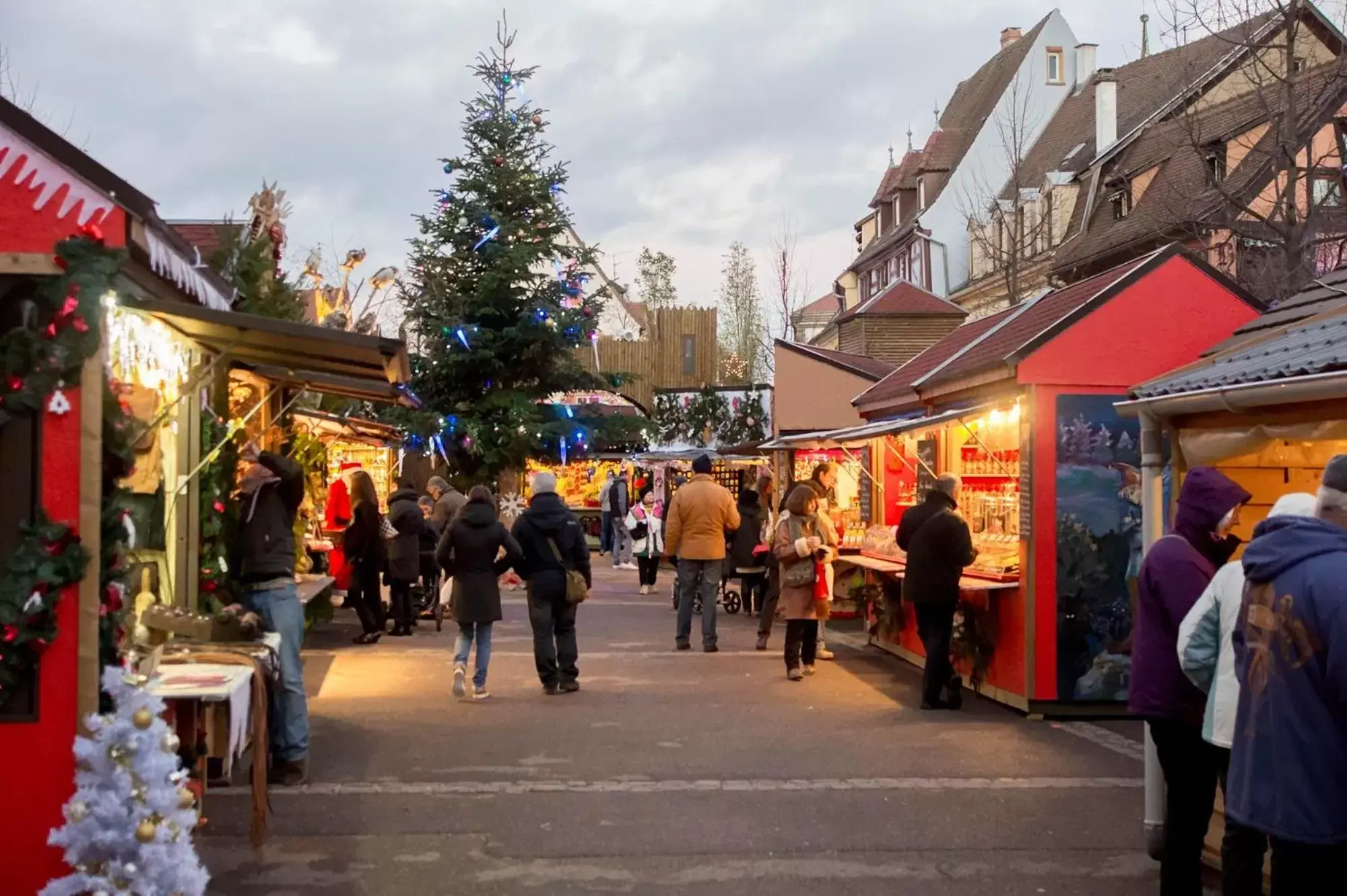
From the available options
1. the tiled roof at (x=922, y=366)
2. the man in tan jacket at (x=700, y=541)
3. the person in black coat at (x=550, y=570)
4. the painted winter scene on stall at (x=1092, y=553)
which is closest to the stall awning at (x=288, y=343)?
the person in black coat at (x=550, y=570)

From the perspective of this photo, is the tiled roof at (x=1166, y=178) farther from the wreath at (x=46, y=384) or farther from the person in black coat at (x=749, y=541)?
the wreath at (x=46, y=384)

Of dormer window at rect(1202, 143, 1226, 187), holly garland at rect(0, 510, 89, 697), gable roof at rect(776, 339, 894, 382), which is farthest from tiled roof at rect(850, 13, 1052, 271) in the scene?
holly garland at rect(0, 510, 89, 697)

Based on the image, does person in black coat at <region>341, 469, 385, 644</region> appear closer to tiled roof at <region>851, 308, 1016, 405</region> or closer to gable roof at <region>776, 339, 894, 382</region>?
tiled roof at <region>851, 308, 1016, 405</region>

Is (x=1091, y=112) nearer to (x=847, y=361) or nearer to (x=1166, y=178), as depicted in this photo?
(x=1166, y=178)

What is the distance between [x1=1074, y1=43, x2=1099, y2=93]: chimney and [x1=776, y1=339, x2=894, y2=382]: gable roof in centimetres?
2782

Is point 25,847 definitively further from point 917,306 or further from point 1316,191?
point 1316,191

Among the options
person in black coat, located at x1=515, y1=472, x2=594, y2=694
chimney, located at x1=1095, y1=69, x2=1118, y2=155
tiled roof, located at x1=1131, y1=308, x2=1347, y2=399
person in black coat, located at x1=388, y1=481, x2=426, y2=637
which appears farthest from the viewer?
chimney, located at x1=1095, y1=69, x2=1118, y2=155

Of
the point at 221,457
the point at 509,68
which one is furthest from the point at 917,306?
the point at 221,457

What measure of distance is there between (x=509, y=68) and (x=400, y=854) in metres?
22.4

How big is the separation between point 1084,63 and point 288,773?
1699 inches

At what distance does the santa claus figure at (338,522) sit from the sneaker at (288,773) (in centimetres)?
845

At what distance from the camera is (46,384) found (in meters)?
5.25

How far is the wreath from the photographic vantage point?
17.1ft

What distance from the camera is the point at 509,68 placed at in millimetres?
26891
